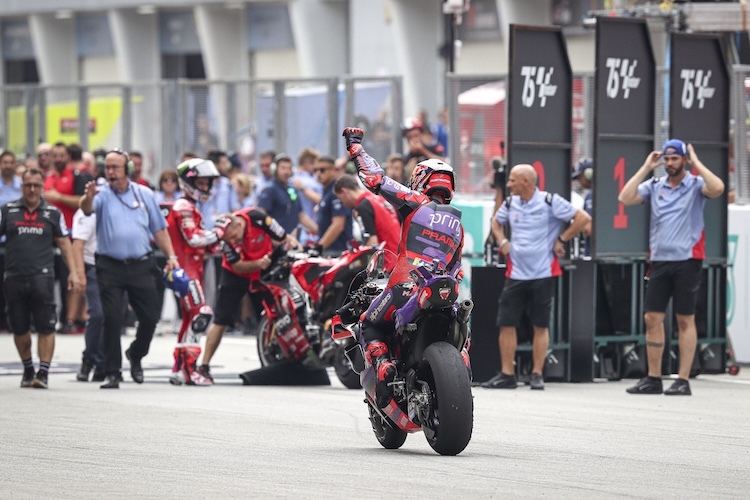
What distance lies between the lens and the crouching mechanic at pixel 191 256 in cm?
1616

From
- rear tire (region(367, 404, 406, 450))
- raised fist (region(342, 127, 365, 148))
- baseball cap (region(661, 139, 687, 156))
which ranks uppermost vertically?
raised fist (region(342, 127, 365, 148))

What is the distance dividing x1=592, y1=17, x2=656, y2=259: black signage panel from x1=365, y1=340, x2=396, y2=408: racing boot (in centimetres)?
635

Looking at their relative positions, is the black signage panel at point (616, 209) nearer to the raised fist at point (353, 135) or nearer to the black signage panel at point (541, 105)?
the black signage panel at point (541, 105)

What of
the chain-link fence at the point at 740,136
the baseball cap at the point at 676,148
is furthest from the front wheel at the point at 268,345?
the chain-link fence at the point at 740,136

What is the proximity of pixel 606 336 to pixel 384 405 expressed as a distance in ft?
22.2

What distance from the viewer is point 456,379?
33.8 ft

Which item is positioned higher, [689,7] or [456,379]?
[689,7]

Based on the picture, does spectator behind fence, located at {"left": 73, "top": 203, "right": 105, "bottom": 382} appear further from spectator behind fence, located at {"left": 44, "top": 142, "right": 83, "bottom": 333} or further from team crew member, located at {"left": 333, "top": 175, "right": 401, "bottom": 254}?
spectator behind fence, located at {"left": 44, "top": 142, "right": 83, "bottom": 333}

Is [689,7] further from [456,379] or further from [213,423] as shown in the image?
[456,379]

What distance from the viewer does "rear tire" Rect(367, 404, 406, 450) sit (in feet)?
36.4

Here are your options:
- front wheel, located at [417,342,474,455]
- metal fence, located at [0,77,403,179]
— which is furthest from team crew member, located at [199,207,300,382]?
metal fence, located at [0,77,403,179]

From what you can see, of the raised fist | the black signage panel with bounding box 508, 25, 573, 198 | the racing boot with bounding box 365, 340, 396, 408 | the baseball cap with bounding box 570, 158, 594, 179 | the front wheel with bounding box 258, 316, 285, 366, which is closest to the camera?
the racing boot with bounding box 365, 340, 396, 408

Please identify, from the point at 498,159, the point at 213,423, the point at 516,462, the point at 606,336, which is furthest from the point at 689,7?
the point at 516,462

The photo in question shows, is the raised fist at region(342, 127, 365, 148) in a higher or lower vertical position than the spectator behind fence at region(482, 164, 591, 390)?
higher
